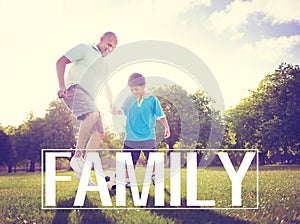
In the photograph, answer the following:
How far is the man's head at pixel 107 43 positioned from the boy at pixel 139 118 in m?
0.55

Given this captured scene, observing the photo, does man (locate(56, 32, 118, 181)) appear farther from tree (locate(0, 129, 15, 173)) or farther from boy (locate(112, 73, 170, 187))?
tree (locate(0, 129, 15, 173))

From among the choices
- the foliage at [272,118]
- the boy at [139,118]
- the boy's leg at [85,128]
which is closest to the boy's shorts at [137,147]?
the boy at [139,118]

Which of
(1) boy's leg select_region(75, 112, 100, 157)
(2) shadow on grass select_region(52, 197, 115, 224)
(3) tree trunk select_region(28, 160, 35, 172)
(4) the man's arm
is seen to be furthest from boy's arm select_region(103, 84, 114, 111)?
(3) tree trunk select_region(28, 160, 35, 172)

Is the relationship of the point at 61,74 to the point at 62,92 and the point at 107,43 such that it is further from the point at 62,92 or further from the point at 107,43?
the point at 107,43

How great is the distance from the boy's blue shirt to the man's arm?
1077 millimetres

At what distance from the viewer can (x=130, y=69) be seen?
219 inches

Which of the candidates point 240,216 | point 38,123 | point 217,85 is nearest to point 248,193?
point 240,216

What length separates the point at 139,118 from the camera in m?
5.09

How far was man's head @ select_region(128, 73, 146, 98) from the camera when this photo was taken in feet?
16.8

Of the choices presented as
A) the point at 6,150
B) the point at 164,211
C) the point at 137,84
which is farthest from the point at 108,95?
the point at 6,150

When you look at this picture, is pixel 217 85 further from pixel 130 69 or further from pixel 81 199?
pixel 81 199

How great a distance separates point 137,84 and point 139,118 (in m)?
0.50

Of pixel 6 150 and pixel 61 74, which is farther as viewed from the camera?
pixel 6 150

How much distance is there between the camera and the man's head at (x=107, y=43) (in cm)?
506
